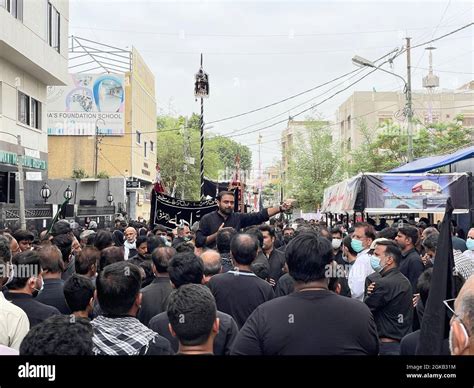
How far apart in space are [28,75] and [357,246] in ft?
66.0

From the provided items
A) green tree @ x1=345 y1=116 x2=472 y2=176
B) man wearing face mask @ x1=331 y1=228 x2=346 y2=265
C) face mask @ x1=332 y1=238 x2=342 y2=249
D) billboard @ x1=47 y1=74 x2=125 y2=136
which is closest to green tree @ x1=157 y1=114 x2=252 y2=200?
billboard @ x1=47 y1=74 x2=125 y2=136

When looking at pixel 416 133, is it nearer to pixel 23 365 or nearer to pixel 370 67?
pixel 370 67

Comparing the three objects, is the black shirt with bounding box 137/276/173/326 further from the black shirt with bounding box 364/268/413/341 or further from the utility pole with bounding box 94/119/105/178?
the utility pole with bounding box 94/119/105/178

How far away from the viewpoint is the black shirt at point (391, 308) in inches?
234

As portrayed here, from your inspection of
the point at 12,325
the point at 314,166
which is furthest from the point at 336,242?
the point at 314,166

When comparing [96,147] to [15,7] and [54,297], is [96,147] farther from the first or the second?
[54,297]

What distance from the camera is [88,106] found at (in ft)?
145

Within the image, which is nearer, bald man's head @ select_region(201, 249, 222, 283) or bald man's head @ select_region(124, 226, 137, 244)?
bald man's head @ select_region(201, 249, 222, 283)

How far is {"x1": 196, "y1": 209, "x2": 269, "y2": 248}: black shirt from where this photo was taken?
8984 millimetres

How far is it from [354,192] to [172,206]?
3.79 meters

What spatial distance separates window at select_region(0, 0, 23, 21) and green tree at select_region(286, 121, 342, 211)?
2722 cm

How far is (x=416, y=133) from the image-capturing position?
35438 mm

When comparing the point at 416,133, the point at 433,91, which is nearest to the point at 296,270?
the point at 416,133

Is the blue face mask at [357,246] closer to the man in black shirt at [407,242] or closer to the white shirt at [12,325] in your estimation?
the man in black shirt at [407,242]
